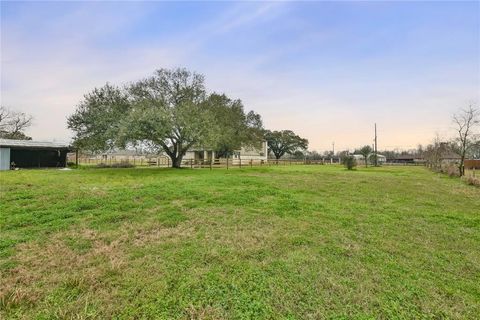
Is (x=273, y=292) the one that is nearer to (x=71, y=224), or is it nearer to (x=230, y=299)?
(x=230, y=299)

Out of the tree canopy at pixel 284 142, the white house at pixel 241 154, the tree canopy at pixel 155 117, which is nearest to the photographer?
the tree canopy at pixel 155 117

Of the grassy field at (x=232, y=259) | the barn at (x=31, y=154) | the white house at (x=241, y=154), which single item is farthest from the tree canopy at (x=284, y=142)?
the grassy field at (x=232, y=259)

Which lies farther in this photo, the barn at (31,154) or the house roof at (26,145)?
the house roof at (26,145)

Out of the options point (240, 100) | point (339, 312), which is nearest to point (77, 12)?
point (339, 312)

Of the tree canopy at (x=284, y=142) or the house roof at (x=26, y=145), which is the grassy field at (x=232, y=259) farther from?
the tree canopy at (x=284, y=142)

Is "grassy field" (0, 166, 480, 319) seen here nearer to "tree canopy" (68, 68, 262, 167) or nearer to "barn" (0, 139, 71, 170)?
"tree canopy" (68, 68, 262, 167)

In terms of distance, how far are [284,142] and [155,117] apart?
41077mm

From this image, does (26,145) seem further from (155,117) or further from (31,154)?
(155,117)

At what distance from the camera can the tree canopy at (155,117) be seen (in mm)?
18953

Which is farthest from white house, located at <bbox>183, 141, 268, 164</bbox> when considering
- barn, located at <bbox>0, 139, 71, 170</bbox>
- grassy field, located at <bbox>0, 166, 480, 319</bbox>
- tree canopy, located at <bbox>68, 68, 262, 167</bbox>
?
grassy field, located at <bbox>0, 166, 480, 319</bbox>

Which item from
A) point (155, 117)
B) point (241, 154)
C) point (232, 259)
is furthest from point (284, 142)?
point (232, 259)

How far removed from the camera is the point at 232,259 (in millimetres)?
4367

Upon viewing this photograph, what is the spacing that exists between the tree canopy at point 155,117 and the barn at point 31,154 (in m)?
2.02

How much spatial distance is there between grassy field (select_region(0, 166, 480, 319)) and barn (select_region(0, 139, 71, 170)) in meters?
18.4
